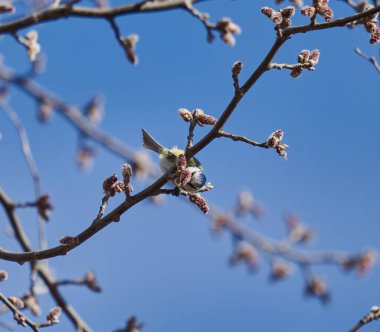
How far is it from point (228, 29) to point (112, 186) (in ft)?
5.29

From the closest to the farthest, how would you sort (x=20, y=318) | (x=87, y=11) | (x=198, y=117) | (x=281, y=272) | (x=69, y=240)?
(x=69, y=240) → (x=198, y=117) → (x=20, y=318) → (x=87, y=11) → (x=281, y=272)

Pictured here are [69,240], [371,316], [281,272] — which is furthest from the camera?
[281,272]

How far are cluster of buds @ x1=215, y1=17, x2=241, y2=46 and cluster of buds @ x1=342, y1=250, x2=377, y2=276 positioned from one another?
8.85 ft

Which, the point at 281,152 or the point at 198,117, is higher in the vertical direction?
the point at 198,117

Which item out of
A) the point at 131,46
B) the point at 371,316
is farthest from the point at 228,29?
the point at 371,316

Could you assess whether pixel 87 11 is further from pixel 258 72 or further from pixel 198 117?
pixel 258 72

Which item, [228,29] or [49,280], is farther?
[49,280]

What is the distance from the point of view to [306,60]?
3.31m

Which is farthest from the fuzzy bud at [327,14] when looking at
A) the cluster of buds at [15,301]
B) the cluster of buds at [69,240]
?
the cluster of buds at [15,301]

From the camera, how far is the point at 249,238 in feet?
18.4

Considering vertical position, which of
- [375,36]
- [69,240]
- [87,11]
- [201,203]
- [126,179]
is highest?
[87,11]

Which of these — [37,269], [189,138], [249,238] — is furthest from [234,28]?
[37,269]

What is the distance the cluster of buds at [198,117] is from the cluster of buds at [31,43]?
1539mm

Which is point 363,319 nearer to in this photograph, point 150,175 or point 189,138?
point 189,138
